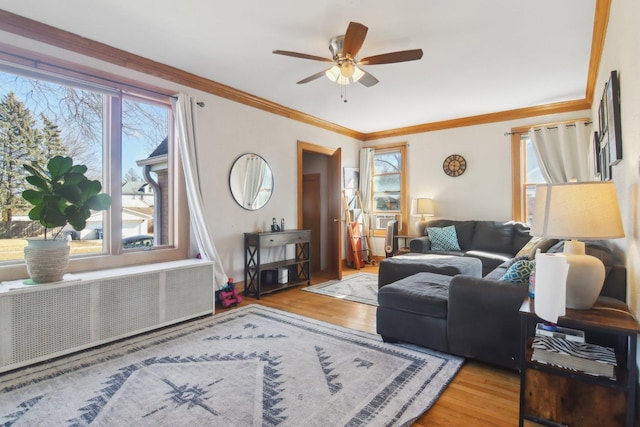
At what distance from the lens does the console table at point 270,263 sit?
432cm

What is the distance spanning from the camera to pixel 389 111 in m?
5.21

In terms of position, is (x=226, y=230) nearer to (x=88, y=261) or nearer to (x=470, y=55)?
(x=88, y=261)

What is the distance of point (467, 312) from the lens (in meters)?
2.40

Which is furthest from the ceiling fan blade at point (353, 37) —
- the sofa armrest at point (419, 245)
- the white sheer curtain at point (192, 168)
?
the sofa armrest at point (419, 245)

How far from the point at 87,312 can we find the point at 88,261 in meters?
0.59

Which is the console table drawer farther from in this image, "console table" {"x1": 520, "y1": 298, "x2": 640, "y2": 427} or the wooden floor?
"console table" {"x1": 520, "y1": 298, "x2": 640, "y2": 427}

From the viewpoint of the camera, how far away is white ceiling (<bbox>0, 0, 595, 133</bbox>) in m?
2.52

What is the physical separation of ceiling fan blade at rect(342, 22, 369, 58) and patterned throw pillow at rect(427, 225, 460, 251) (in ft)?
11.1

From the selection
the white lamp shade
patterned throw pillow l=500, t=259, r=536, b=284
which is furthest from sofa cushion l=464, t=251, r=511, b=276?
the white lamp shade

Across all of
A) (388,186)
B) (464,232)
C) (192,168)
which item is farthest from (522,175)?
(192,168)

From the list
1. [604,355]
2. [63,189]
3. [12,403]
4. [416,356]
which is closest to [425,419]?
[416,356]

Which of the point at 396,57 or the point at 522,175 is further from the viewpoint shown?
the point at 522,175

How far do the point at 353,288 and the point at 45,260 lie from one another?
3441mm

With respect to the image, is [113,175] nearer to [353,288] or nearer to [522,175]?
[353,288]
